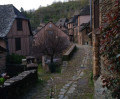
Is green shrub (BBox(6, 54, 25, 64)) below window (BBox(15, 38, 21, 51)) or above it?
below

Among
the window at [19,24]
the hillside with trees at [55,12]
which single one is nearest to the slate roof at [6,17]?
the window at [19,24]

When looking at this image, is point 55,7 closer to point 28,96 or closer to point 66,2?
point 66,2

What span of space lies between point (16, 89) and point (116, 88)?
404 centimetres

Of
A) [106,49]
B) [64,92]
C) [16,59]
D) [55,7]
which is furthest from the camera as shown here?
[55,7]

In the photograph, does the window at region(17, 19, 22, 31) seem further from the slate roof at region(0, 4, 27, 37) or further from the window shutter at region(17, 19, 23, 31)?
the slate roof at region(0, 4, 27, 37)

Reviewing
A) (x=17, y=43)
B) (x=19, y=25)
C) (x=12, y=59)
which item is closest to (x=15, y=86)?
(x=12, y=59)

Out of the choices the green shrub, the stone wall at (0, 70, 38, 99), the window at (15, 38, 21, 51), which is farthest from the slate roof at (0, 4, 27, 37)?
the stone wall at (0, 70, 38, 99)

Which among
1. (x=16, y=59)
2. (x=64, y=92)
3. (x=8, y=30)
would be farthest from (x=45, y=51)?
(x=64, y=92)

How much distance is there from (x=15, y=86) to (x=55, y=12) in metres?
69.4

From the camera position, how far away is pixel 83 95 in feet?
19.6

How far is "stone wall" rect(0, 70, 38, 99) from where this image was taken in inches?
194

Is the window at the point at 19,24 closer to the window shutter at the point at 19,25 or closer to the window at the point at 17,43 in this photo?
the window shutter at the point at 19,25

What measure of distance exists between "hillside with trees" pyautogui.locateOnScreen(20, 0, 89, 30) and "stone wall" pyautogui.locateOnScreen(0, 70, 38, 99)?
5769cm

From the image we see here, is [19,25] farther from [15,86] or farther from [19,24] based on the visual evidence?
[15,86]
